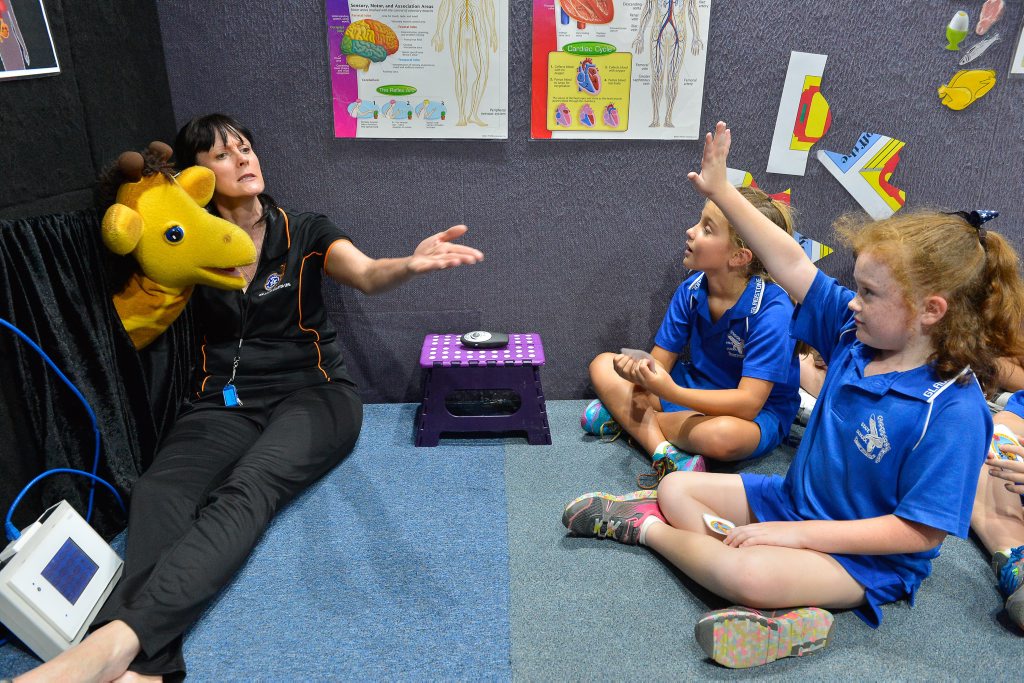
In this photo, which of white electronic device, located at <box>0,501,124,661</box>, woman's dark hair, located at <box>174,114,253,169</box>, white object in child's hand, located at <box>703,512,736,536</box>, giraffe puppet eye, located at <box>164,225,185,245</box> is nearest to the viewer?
white electronic device, located at <box>0,501,124,661</box>

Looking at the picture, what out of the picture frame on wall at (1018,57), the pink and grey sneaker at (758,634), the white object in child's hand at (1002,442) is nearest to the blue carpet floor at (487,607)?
the pink and grey sneaker at (758,634)

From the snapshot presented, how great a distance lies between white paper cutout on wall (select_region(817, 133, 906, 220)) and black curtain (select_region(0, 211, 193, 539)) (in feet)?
Result: 5.92

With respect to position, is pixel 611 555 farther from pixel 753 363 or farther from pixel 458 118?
pixel 458 118

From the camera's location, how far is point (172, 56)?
1.74 meters

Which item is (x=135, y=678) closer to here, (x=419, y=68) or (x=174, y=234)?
(x=174, y=234)

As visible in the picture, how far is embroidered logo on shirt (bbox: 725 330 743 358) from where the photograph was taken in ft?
5.53

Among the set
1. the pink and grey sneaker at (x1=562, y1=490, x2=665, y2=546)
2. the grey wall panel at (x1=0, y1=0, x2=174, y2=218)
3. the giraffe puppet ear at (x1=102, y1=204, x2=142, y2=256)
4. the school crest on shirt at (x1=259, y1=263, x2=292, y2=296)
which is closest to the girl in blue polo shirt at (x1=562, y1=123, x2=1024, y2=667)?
the pink and grey sneaker at (x1=562, y1=490, x2=665, y2=546)

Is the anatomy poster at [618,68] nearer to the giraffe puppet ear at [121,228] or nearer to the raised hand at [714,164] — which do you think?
the raised hand at [714,164]

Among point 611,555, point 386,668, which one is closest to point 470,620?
point 386,668

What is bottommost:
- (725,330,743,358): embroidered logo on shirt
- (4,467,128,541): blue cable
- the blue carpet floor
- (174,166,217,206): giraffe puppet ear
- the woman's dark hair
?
the blue carpet floor

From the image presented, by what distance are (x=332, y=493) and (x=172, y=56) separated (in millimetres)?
1171

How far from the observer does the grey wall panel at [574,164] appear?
1779 mm

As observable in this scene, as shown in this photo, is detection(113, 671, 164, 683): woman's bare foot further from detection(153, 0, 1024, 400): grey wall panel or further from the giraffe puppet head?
detection(153, 0, 1024, 400): grey wall panel

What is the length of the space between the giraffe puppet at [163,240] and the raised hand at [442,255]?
0.41 meters
